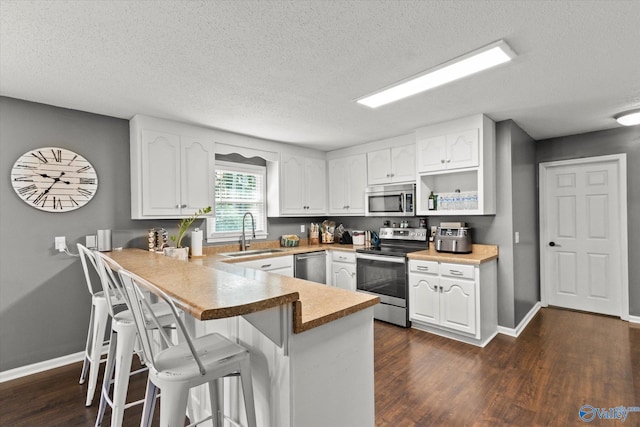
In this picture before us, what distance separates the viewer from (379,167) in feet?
14.4

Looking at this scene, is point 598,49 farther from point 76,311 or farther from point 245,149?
point 76,311

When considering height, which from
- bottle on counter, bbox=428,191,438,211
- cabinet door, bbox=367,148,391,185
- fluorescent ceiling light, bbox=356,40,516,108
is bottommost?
bottle on counter, bbox=428,191,438,211

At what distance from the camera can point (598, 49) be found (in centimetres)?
197

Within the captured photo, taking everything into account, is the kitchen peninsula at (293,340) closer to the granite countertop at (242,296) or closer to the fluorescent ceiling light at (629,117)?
the granite countertop at (242,296)

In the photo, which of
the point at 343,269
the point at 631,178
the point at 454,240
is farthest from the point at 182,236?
the point at 631,178

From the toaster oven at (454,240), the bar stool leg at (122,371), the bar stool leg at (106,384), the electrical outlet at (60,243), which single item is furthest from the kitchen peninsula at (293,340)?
the toaster oven at (454,240)

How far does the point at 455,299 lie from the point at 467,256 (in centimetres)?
48

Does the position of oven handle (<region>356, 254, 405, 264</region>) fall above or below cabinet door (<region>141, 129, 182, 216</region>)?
below

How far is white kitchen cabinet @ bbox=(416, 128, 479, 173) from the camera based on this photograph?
3.32m

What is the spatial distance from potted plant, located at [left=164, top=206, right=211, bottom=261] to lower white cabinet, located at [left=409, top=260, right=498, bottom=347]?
248 centimetres

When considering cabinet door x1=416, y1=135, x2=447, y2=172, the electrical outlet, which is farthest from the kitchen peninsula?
cabinet door x1=416, y1=135, x2=447, y2=172

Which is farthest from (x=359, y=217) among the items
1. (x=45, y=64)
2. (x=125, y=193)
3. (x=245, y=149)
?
(x=45, y=64)

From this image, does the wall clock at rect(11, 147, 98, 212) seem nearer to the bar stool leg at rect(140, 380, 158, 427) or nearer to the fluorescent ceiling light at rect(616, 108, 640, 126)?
the bar stool leg at rect(140, 380, 158, 427)

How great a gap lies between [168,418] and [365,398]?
36.3 inches
